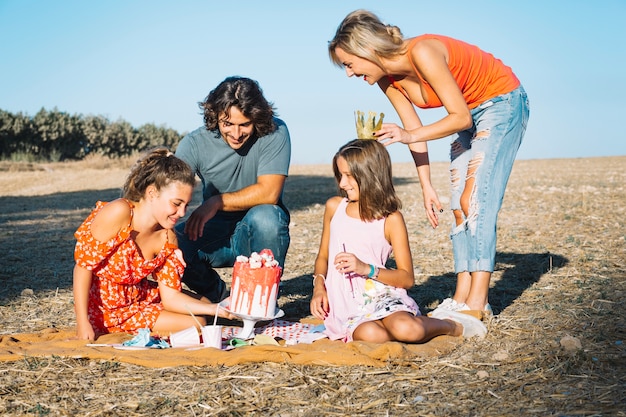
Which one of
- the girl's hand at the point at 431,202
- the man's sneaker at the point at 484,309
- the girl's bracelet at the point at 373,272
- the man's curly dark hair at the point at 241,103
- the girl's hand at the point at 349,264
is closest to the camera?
the girl's hand at the point at 349,264

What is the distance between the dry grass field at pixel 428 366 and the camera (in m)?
3.24

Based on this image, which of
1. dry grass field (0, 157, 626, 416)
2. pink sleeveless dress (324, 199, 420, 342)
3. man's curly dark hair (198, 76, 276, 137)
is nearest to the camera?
dry grass field (0, 157, 626, 416)

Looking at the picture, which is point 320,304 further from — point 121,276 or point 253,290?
point 121,276

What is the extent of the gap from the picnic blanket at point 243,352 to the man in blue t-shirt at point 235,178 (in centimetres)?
124

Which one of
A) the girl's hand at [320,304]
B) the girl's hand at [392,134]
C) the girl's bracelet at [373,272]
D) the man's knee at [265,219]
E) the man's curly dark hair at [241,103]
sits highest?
the man's curly dark hair at [241,103]

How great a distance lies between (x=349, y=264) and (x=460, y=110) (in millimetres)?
1277

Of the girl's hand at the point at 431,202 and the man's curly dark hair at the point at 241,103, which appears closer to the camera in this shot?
the girl's hand at the point at 431,202

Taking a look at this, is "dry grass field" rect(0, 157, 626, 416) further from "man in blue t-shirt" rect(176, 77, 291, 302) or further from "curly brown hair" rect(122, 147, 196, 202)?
"curly brown hair" rect(122, 147, 196, 202)

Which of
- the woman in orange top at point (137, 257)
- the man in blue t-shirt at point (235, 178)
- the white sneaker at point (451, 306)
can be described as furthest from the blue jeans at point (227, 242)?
the white sneaker at point (451, 306)

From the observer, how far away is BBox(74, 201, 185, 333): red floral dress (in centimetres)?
446

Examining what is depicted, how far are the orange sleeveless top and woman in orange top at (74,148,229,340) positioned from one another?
1908 mm

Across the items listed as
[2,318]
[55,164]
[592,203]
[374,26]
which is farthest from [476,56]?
[55,164]

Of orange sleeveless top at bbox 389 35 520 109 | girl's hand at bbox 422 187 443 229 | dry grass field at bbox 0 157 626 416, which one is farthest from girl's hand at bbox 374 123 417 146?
dry grass field at bbox 0 157 626 416

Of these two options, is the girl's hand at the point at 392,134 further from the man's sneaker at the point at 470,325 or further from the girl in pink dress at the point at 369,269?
the man's sneaker at the point at 470,325
